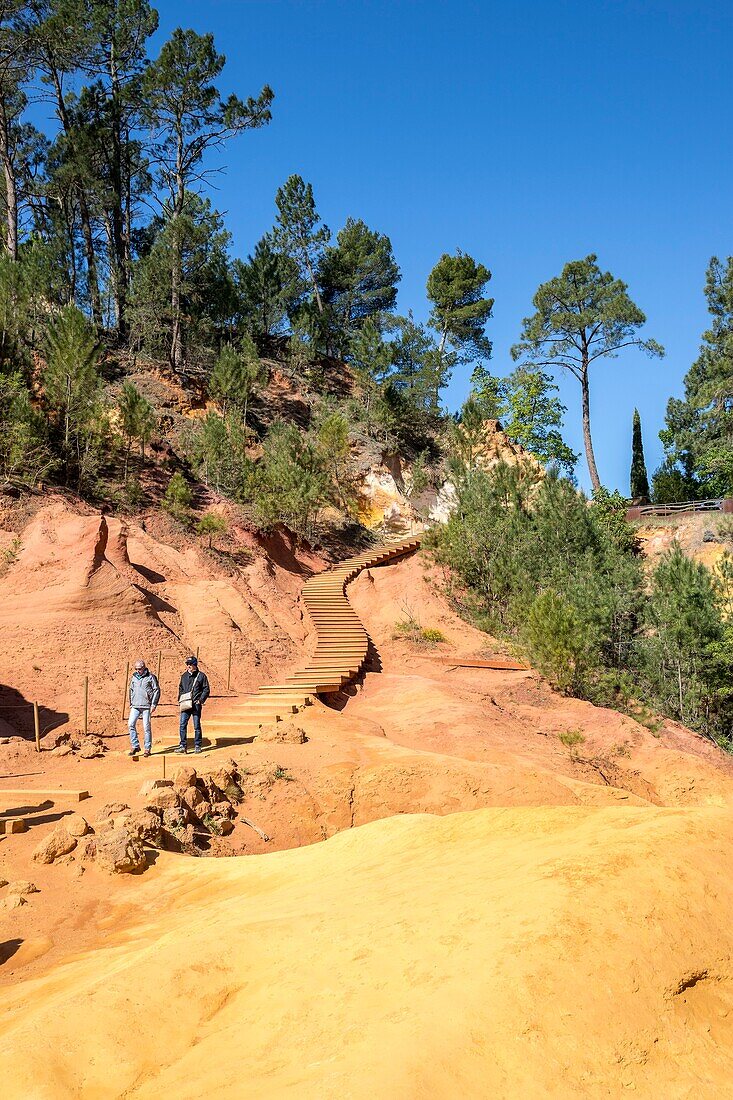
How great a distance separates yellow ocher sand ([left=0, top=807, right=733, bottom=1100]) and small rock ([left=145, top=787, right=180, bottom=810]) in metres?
2.98

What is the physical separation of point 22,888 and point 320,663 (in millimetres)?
10928

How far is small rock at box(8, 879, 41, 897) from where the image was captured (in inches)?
243

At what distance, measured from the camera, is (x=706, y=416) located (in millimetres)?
37938

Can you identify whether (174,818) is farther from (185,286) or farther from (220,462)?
(185,286)

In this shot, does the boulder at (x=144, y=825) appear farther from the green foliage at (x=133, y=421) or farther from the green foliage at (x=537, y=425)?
the green foliage at (x=537, y=425)

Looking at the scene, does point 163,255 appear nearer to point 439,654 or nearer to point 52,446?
point 52,446

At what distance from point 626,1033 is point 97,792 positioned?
24.3 ft

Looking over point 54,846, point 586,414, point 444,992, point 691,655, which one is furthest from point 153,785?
point 586,414

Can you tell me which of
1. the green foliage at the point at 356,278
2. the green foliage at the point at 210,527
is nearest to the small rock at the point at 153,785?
the green foliage at the point at 210,527

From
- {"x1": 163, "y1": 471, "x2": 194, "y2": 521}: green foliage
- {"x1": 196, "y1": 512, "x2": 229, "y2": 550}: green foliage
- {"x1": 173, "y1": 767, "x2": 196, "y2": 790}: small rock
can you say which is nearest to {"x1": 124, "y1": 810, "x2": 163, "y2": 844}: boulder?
{"x1": 173, "y1": 767, "x2": 196, "y2": 790}: small rock

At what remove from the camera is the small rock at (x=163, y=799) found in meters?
7.93

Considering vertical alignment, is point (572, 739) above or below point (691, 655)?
below

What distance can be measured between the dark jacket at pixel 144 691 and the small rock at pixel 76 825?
3434 mm

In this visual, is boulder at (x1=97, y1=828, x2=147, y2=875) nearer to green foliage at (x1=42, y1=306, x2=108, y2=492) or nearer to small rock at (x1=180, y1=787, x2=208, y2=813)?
small rock at (x1=180, y1=787, x2=208, y2=813)
